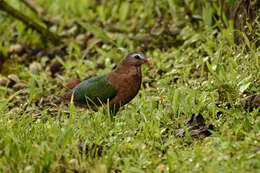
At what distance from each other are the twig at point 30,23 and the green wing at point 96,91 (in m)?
2.70

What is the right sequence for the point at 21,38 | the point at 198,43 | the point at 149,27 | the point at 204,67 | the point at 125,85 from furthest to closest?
the point at 21,38 → the point at 149,27 → the point at 198,43 → the point at 204,67 → the point at 125,85

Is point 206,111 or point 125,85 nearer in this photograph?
point 206,111

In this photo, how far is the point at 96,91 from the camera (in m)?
4.74

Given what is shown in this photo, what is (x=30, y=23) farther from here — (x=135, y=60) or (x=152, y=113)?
(x=152, y=113)

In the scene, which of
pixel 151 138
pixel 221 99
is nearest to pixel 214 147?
pixel 151 138

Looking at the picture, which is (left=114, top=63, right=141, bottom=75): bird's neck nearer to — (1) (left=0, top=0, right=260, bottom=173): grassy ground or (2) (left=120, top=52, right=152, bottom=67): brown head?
(2) (left=120, top=52, right=152, bottom=67): brown head

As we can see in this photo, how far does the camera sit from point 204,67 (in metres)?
5.55

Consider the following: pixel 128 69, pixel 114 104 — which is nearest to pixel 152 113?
pixel 114 104

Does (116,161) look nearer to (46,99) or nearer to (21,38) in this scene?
(46,99)

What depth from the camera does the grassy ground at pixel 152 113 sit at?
125 inches

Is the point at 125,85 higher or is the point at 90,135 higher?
the point at 125,85

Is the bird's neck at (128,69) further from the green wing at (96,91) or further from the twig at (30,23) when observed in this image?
the twig at (30,23)

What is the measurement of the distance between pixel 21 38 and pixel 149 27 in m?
2.36

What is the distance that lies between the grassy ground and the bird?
0.15 m
